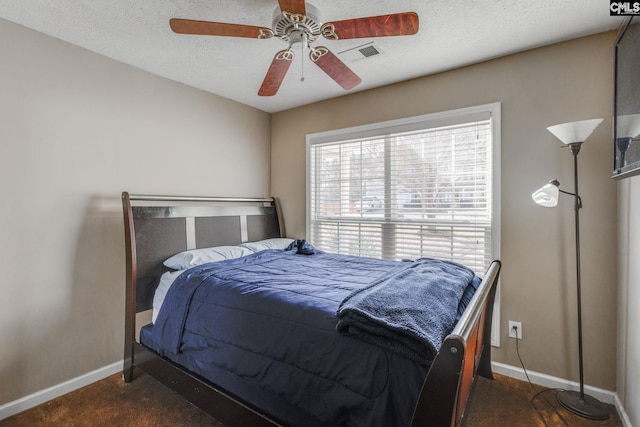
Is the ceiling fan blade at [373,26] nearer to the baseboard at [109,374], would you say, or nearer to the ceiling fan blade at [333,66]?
the ceiling fan blade at [333,66]

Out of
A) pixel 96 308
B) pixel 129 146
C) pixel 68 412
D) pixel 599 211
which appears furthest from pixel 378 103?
pixel 68 412

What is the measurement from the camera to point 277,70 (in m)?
1.99

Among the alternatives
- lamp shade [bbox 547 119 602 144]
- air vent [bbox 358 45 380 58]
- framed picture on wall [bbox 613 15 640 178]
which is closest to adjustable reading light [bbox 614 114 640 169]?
framed picture on wall [bbox 613 15 640 178]

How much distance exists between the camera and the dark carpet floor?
6.37ft

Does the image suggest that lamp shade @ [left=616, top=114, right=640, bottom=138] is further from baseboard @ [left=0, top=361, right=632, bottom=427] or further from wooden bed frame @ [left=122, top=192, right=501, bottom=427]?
baseboard @ [left=0, top=361, right=632, bottom=427]

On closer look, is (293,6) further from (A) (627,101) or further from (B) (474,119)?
(B) (474,119)

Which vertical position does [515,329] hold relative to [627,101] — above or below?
below

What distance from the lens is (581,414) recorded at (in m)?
1.97

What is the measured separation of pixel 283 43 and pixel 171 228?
171cm

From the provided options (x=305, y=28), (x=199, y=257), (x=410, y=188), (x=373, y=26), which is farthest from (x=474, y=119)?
(x=199, y=257)

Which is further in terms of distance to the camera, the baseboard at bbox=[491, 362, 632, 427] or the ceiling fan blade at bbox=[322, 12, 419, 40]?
the baseboard at bbox=[491, 362, 632, 427]

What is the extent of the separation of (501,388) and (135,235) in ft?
9.67

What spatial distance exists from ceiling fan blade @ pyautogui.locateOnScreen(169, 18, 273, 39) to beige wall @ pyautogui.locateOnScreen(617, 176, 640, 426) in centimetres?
221

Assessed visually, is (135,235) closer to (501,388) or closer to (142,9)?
(142,9)
